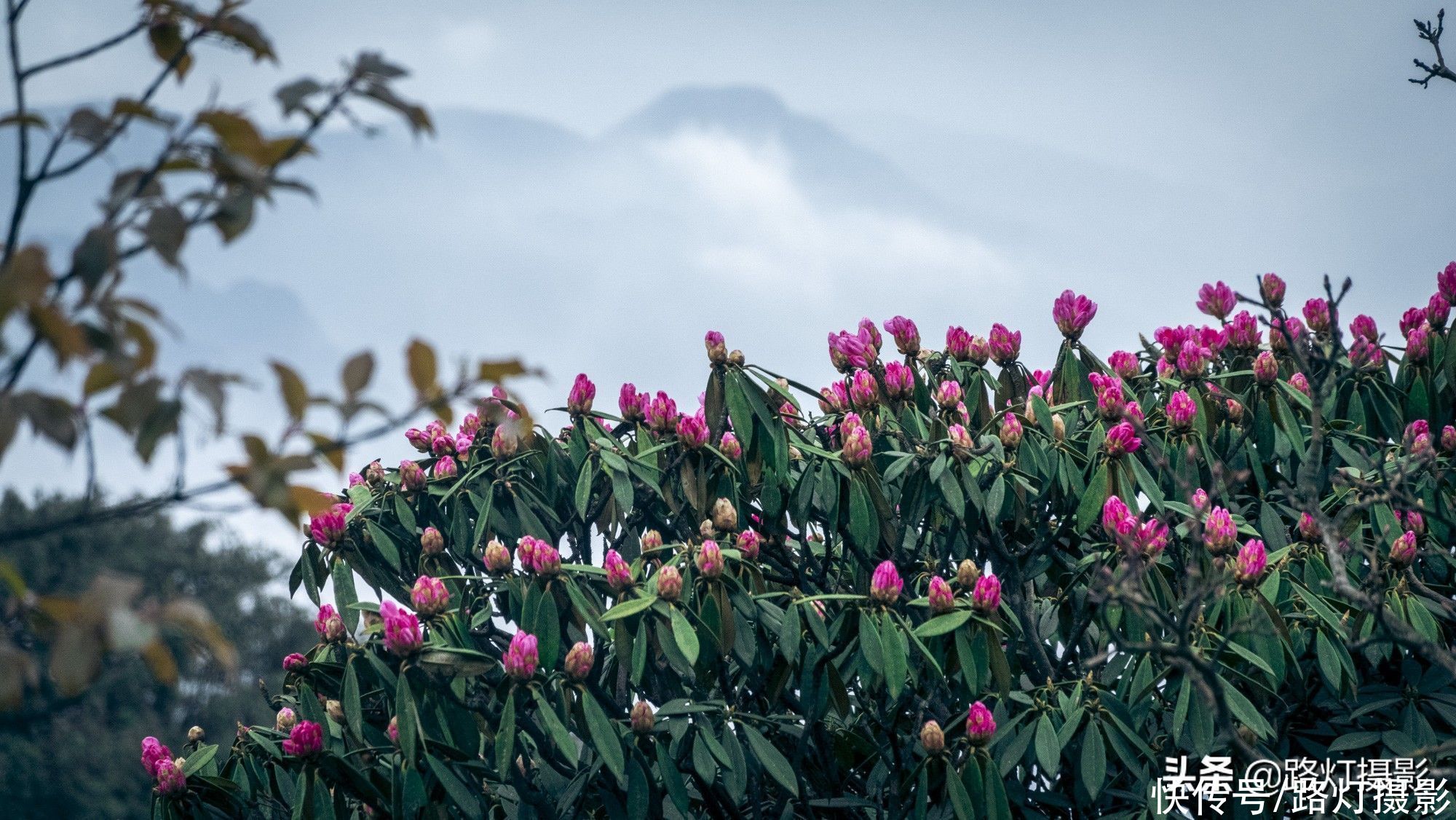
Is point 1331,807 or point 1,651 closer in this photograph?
point 1,651

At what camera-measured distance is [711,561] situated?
347 cm

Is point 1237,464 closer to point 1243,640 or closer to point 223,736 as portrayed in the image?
point 1243,640

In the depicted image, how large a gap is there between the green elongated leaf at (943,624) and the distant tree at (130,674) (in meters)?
11.4

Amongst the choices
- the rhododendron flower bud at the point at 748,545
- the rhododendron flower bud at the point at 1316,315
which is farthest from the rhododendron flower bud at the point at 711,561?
the rhododendron flower bud at the point at 1316,315

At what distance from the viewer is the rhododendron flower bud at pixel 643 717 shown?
3.46 m

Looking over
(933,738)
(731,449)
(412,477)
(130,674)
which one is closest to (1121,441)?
(933,738)

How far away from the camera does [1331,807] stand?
3.64 m

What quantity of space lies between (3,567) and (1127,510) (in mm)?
2790

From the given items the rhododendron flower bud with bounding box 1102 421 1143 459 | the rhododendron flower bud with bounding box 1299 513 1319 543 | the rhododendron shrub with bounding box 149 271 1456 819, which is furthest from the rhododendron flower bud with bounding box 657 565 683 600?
the rhododendron flower bud with bounding box 1299 513 1319 543

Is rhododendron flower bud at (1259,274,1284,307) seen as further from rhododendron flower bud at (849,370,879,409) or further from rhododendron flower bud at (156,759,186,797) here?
rhododendron flower bud at (156,759,186,797)

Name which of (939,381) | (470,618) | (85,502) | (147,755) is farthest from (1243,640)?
(147,755)

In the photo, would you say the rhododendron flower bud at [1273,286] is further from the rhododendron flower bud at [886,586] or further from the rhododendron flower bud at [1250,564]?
the rhododendron flower bud at [886,586]

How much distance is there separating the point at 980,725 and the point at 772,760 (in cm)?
56

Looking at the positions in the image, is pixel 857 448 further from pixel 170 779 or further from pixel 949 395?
pixel 170 779
